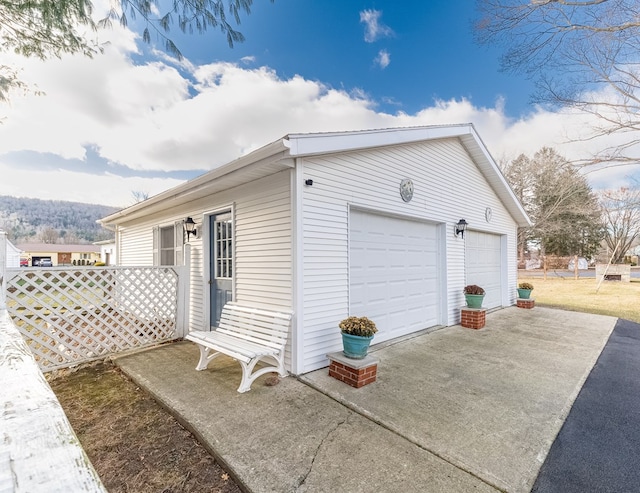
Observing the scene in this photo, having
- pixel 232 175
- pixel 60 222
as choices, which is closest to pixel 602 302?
pixel 232 175

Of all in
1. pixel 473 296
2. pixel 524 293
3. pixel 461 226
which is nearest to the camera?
pixel 473 296

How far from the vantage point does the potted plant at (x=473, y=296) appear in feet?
20.6

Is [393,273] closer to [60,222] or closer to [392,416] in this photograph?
[392,416]

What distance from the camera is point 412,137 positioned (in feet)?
17.0

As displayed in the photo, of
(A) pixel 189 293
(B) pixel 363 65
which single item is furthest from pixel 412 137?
(A) pixel 189 293

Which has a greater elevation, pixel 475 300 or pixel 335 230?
pixel 335 230

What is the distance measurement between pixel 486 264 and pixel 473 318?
256 centimetres

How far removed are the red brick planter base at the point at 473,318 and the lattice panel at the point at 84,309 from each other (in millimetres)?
5806

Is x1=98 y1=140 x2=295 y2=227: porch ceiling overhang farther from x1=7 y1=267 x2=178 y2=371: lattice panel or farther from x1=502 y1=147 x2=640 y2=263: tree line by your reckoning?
x1=502 y1=147 x2=640 y2=263: tree line

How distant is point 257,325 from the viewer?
402 cm

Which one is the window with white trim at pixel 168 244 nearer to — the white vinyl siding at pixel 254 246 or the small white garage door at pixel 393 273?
the white vinyl siding at pixel 254 246

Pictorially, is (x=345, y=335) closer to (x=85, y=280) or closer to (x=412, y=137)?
(x=412, y=137)

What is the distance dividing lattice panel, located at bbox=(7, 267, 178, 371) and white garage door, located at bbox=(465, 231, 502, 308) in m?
6.72

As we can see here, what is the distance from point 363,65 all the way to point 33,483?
9754 millimetres
